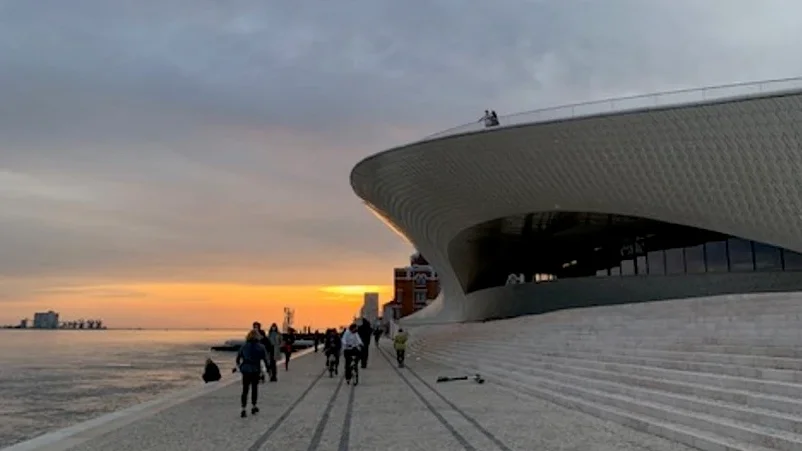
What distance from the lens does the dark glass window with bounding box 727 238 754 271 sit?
75.8 ft

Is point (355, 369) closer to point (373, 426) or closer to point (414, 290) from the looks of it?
point (373, 426)

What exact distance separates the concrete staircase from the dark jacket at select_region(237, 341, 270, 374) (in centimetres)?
446

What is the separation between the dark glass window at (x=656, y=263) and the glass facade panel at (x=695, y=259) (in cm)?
104

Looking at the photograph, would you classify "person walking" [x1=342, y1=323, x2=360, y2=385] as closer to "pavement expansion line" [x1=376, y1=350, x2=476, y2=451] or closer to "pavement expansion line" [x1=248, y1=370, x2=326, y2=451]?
"pavement expansion line" [x1=248, y1=370, x2=326, y2=451]

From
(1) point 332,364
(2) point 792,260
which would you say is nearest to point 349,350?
(1) point 332,364

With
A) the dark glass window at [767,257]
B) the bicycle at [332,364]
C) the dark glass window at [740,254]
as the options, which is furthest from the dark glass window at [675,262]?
the bicycle at [332,364]

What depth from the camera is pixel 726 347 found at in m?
9.14

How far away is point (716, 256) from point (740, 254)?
2.94 ft

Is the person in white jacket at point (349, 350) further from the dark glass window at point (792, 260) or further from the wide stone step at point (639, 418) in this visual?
the dark glass window at point (792, 260)

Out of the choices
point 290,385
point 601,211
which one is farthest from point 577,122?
point 290,385

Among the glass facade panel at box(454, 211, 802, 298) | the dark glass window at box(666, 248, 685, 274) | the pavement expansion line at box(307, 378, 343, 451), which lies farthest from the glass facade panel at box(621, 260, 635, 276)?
the pavement expansion line at box(307, 378, 343, 451)

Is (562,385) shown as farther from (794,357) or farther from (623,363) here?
(794,357)

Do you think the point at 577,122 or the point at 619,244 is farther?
the point at 619,244

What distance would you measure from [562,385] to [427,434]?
160 inches
